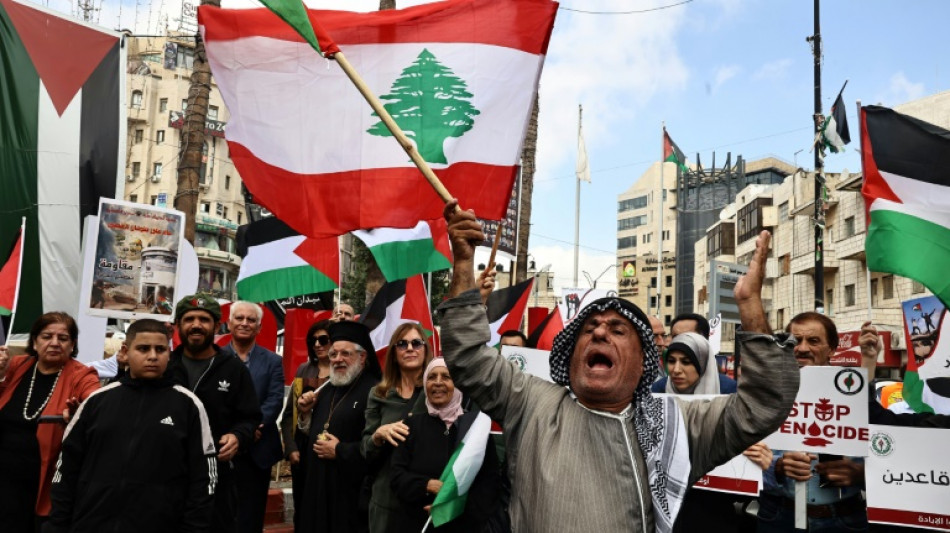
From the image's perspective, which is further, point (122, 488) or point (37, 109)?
point (37, 109)

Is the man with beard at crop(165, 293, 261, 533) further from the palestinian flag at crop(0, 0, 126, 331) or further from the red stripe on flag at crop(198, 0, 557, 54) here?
the red stripe on flag at crop(198, 0, 557, 54)

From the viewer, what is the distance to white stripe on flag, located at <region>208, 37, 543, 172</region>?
5379mm

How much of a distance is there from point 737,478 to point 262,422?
3.24m

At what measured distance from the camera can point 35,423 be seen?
5180 mm

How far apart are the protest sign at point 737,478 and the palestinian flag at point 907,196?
6.42ft

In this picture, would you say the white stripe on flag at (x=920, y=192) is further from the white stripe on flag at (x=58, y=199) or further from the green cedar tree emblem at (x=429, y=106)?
the white stripe on flag at (x=58, y=199)

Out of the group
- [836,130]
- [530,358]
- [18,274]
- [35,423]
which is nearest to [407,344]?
[530,358]

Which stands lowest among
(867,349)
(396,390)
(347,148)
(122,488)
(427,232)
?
(122,488)

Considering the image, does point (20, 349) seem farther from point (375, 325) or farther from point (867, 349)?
point (867, 349)

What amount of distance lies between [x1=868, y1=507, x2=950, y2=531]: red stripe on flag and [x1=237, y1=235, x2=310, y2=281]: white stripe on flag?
5.66 m

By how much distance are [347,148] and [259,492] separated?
2.59 m

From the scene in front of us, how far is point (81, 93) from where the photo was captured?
6.96m

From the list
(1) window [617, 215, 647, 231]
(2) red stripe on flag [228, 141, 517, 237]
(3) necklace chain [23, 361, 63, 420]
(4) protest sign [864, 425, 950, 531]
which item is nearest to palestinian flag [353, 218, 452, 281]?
(2) red stripe on flag [228, 141, 517, 237]

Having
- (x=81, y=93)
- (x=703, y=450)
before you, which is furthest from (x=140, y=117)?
(x=703, y=450)
